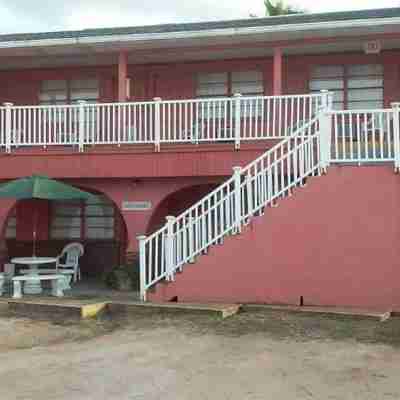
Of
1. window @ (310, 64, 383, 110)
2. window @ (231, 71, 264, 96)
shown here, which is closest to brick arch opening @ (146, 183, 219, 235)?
window @ (231, 71, 264, 96)

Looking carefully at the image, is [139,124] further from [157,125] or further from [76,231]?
[76,231]

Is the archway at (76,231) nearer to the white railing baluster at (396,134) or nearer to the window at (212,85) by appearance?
the window at (212,85)

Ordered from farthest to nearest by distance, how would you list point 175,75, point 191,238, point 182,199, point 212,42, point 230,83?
point 175,75 < point 230,83 < point 182,199 < point 212,42 < point 191,238

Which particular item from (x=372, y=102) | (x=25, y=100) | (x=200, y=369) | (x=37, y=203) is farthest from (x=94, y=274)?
(x=200, y=369)

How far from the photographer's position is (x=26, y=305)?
1034cm

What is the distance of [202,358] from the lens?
7211 millimetres

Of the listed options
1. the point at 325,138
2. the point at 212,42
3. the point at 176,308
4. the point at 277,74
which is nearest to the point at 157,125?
the point at 212,42

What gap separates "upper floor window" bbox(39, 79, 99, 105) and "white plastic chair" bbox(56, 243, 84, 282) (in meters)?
3.80

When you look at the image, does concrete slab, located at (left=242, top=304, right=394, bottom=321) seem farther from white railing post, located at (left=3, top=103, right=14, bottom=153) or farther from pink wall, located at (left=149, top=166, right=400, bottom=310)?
white railing post, located at (left=3, top=103, right=14, bottom=153)

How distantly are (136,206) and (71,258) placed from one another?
9.15 feet

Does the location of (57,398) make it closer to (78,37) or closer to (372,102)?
(78,37)

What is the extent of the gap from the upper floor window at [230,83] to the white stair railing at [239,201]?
16.3 feet

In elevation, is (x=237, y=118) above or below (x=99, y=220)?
above

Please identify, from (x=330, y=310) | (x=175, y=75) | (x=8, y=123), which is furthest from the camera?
(x=175, y=75)
